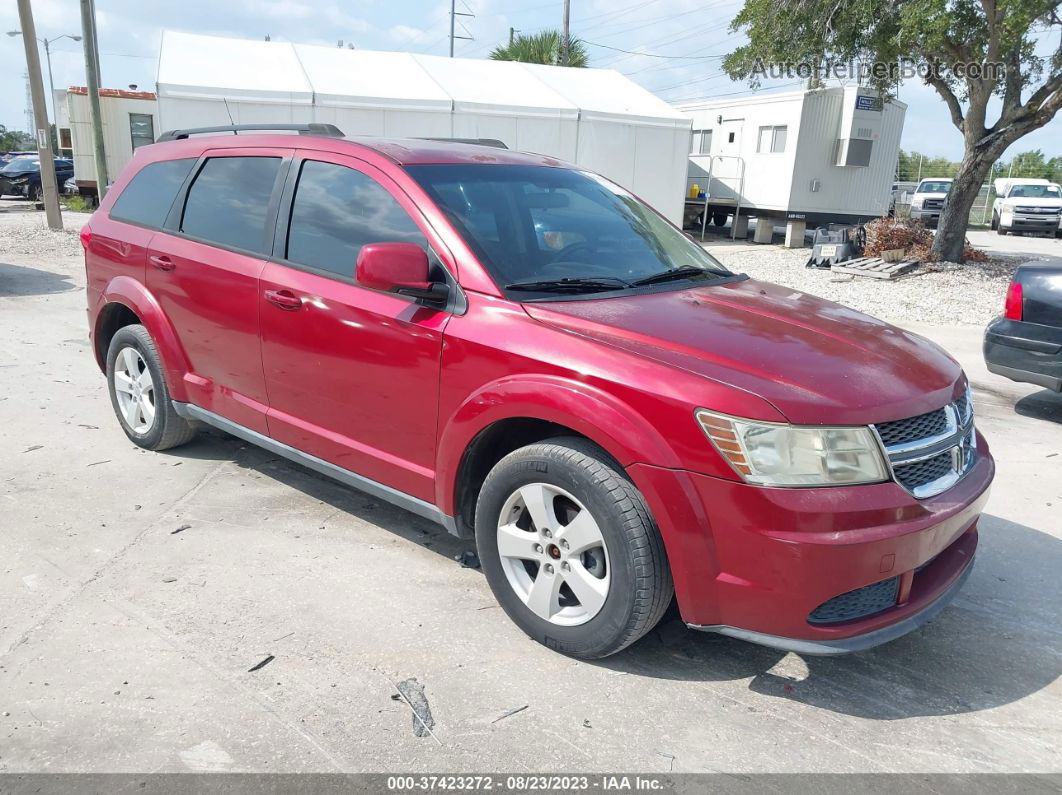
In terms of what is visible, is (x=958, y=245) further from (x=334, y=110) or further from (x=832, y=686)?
(x=832, y=686)

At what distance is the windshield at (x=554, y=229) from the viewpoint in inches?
132

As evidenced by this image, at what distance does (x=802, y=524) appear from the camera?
246 cm

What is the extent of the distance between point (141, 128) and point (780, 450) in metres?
25.3

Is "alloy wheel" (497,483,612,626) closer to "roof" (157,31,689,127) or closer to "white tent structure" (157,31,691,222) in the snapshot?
"white tent structure" (157,31,691,222)

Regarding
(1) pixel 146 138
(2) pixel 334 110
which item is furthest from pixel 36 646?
(1) pixel 146 138

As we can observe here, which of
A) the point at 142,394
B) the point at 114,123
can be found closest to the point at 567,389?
the point at 142,394

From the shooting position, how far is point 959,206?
49.1 ft

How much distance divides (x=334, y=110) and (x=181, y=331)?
13.6 m

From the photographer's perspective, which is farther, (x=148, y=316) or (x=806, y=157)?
(x=806, y=157)

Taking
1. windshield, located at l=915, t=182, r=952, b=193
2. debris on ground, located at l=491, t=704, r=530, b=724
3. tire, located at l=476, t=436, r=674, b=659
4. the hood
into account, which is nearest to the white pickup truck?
windshield, located at l=915, t=182, r=952, b=193

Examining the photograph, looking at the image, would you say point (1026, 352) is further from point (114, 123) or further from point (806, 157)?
point (114, 123)

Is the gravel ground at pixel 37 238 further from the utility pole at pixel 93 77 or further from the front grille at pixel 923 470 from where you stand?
the front grille at pixel 923 470

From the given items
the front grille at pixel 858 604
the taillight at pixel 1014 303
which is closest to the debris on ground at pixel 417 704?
the front grille at pixel 858 604

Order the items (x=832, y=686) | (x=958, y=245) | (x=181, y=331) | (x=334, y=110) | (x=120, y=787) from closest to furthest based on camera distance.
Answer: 1. (x=120, y=787)
2. (x=832, y=686)
3. (x=181, y=331)
4. (x=958, y=245)
5. (x=334, y=110)
